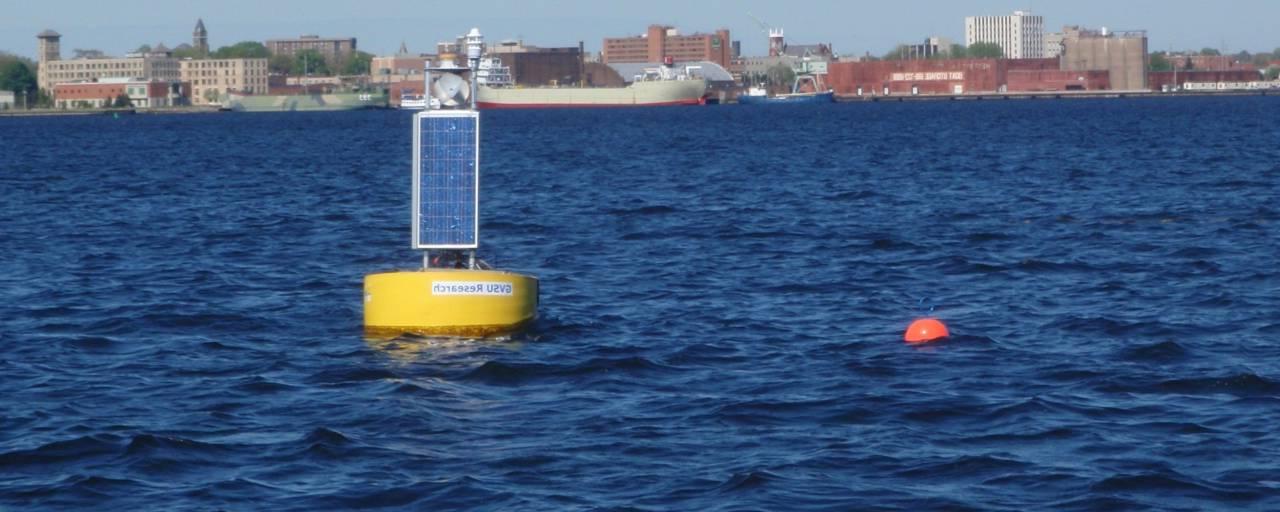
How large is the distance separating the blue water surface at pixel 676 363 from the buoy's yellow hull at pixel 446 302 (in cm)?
30

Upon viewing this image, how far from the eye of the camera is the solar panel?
19312mm

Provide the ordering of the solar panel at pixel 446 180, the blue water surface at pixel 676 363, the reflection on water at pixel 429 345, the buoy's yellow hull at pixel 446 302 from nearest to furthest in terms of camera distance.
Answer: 1. the blue water surface at pixel 676 363
2. the reflection on water at pixel 429 345
3. the buoy's yellow hull at pixel 446 302
4. the solar panel at pixel 446 180

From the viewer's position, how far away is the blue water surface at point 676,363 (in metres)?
12.9

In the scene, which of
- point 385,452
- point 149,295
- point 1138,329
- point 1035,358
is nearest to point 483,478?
point 385,452

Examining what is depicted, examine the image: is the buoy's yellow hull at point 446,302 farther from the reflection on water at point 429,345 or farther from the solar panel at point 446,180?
the solar panel at point 446,180

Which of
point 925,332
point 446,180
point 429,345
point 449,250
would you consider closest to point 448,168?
point 446,180

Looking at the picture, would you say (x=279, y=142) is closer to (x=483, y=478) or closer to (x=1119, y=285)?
(x=1119, y=285)

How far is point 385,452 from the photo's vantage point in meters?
13.7

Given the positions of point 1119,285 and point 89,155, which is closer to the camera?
point 1119,285

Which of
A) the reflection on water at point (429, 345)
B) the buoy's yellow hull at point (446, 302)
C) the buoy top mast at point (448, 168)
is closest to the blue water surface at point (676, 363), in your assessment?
the reflection on water at point (429, 345)

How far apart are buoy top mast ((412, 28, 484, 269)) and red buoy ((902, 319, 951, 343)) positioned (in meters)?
4.57

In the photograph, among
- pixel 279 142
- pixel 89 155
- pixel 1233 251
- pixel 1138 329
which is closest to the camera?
pixel 1138 329

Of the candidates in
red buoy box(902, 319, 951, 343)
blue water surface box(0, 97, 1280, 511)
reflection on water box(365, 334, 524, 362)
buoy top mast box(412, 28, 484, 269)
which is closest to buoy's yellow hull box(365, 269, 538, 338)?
reflection on water box(365, 334, 524, 362)

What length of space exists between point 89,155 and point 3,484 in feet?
225
